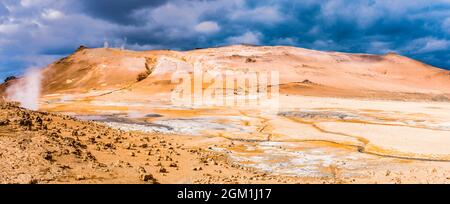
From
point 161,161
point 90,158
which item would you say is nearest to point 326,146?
point 161,161

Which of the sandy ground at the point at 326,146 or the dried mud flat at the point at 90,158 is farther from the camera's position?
the sandy ground at the point at 326,146

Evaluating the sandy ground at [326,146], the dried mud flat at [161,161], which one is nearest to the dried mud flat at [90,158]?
the dried mud flat at [161,161]

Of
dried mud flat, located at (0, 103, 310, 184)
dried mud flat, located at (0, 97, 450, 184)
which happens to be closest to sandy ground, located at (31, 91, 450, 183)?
dried mud flat, located at (0, 97, 450, 184)

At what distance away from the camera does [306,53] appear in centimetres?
19288

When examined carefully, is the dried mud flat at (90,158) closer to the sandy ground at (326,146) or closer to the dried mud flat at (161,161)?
the dried mud flat at (161,161)

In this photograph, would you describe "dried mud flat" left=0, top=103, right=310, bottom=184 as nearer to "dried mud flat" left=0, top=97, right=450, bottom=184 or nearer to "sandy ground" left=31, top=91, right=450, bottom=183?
"dried mud flat" left=0, top=97, right=450, bottom=184

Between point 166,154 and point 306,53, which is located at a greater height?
point 306,53

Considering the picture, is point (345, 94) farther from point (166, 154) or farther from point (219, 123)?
point (166, 154)

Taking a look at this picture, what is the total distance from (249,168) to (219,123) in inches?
1046

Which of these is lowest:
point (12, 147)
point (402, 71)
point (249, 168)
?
point (249, 168)

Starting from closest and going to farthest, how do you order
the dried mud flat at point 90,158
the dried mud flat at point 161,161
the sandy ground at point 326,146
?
1. the dried mud flat at point 90,158
2. the dried mud flat at point 161,161
3. the sandy ground at point 326,146

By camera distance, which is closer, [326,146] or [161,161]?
[161,161]

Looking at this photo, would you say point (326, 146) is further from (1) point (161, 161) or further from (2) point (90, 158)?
(2) point (90, 158)
